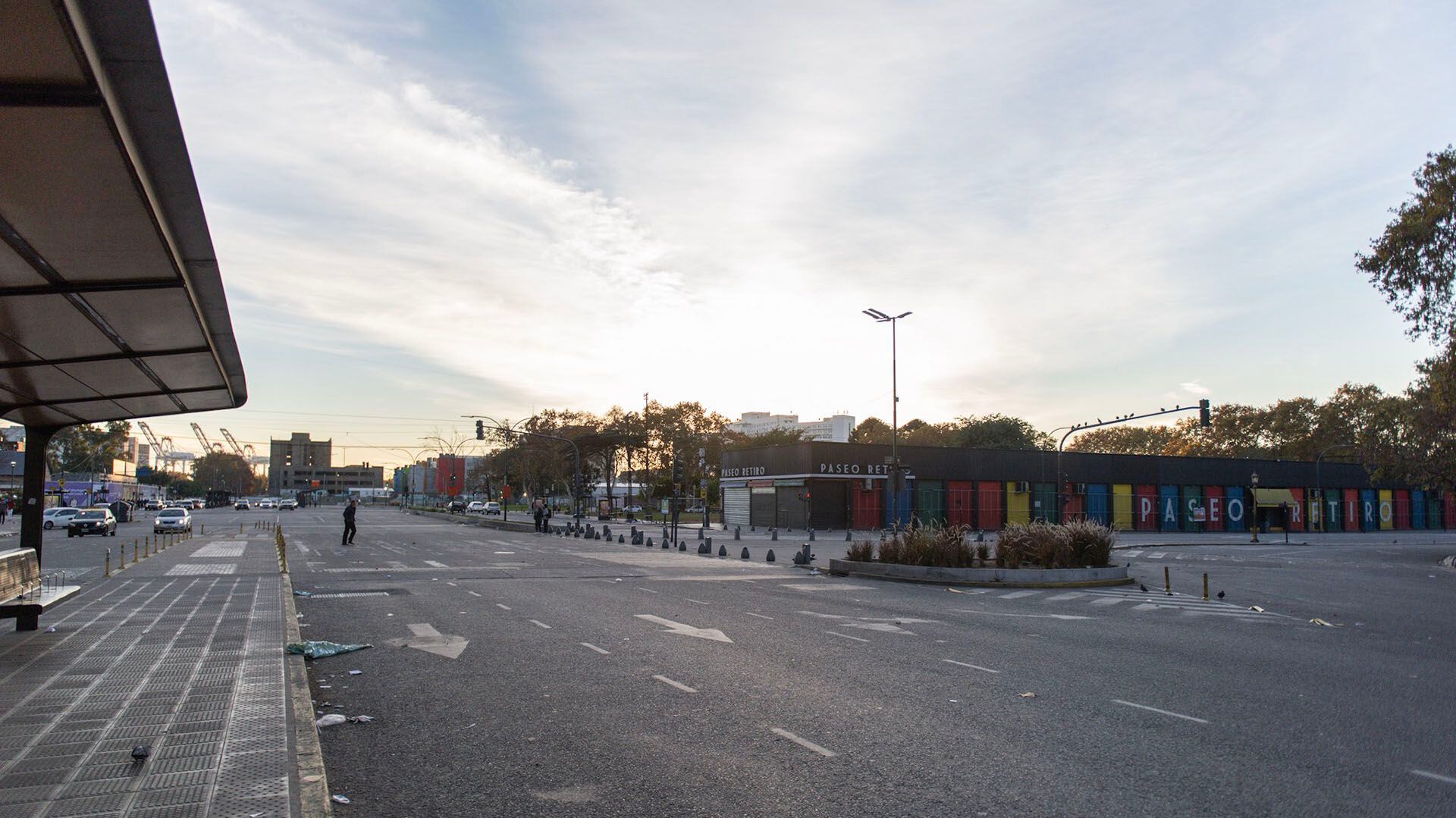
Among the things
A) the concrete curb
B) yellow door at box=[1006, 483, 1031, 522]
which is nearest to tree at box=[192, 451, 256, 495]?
yellow door at box=[1006, 483, 1031, 522]

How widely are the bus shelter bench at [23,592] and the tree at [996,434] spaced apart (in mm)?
88912

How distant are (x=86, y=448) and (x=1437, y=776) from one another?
117m

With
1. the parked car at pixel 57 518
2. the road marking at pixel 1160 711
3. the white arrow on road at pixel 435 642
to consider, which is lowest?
the parked car at pixel 57 518

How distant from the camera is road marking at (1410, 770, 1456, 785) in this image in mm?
5973

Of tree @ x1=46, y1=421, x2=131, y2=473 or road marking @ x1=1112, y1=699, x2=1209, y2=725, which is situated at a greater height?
tree @ x1=46, y1=421, x2=131, y2=473

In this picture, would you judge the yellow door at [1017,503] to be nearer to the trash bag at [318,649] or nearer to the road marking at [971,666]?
the road marking at [971,666]

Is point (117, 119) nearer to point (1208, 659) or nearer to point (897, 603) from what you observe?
point (1208, 659)

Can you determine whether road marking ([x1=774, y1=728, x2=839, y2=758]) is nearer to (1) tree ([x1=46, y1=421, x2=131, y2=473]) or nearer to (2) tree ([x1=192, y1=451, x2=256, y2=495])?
(1) tree ([x1=46, y1=421, x2=131, y2=473])

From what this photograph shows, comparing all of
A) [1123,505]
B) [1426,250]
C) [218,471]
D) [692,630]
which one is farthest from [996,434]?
[218,471]

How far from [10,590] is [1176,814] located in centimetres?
1302

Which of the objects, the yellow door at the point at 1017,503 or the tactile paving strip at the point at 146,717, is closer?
the tactile paving strip at the point at 146,717

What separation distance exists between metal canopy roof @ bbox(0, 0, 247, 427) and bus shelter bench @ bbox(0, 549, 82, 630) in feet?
7.71

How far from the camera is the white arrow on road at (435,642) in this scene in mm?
10633

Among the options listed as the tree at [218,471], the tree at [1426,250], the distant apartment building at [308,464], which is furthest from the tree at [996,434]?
the tree at [218,471]
